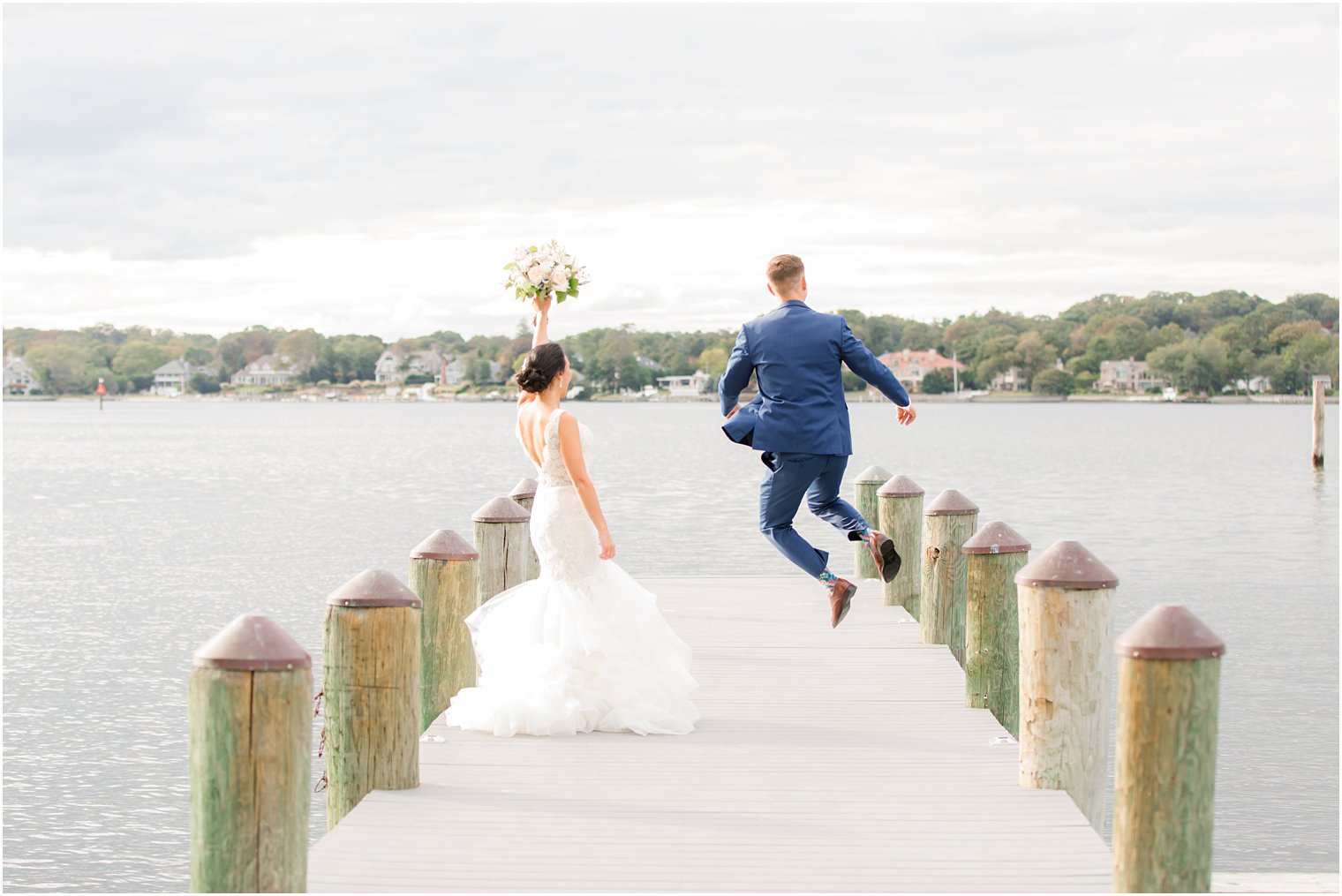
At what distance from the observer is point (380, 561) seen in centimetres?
2641

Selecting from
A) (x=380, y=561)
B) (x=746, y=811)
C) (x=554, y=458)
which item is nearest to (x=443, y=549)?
(x=554, y=458)

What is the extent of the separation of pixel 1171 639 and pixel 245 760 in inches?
111

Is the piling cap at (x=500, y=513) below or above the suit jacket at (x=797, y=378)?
below

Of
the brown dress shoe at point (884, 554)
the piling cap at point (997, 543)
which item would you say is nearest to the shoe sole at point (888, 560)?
the brown dress shoe at point (884, 554)

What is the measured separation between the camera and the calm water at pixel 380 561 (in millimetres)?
11062

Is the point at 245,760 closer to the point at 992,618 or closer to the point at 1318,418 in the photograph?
the point at 992,618

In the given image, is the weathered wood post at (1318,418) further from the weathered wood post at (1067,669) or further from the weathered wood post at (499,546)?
the weathered wood post at (1067,669)

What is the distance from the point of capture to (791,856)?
5.09 metres

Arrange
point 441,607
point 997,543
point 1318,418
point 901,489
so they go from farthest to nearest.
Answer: point 1318,418, point 901,489, point 441,607, point 997,543

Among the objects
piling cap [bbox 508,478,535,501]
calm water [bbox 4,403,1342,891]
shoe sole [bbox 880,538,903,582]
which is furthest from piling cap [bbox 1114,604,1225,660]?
piling cap [bbox 508,478,535,501]

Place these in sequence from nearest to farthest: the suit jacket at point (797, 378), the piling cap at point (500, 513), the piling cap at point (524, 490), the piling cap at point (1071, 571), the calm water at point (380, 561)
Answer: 1. the piling cap at point (1071, 571)
2. the suit jacket at point (797, 378)
3. the piling cap at point (500, 513)
4. the piling cap at point (524, 490)
5. the calm water at point (380, 561)

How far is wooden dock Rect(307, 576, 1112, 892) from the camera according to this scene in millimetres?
4887

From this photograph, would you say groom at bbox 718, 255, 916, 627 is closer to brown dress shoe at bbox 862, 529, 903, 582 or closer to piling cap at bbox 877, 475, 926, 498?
brown dress shoe at bbox 862, 529, 903, 582

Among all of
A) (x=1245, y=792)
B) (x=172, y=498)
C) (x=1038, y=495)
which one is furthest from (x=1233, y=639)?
(x=172, y=498)
